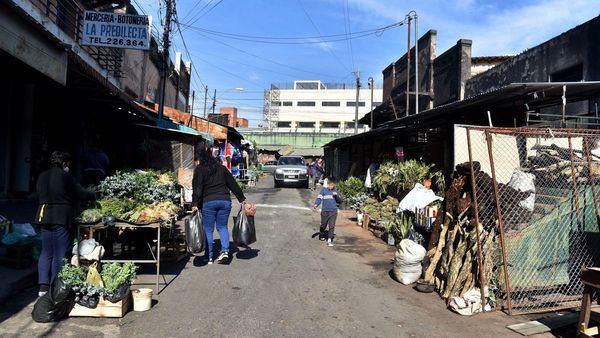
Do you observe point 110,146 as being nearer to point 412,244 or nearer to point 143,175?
point 143,175

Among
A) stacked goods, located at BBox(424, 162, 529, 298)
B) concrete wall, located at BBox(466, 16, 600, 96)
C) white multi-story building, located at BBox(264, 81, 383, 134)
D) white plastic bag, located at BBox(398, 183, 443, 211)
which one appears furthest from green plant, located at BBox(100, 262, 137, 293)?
white multi-story building, located at BBox(264, 81, 383, 134)

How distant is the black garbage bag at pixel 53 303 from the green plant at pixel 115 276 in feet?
1.21

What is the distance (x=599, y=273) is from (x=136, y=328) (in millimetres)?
4598

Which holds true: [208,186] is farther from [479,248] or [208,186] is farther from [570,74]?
[570,74]

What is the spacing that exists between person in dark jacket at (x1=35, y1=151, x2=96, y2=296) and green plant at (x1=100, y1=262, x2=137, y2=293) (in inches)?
25.5

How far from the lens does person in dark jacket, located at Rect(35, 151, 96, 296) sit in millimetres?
5371

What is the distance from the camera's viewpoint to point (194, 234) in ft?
22.3

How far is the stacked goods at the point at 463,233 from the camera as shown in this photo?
604 centimetres

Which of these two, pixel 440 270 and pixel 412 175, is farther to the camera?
pixel 412 175

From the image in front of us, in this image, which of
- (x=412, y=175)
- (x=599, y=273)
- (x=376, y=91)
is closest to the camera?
(x=599, y=273)

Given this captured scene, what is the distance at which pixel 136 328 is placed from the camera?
478cm

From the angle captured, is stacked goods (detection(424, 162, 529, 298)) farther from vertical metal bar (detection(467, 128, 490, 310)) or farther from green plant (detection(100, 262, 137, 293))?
green plant (detection(100, 262, 137, 293))

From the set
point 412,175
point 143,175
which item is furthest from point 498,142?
point 143,175

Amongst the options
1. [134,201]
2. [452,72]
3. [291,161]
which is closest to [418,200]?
[134,201]
